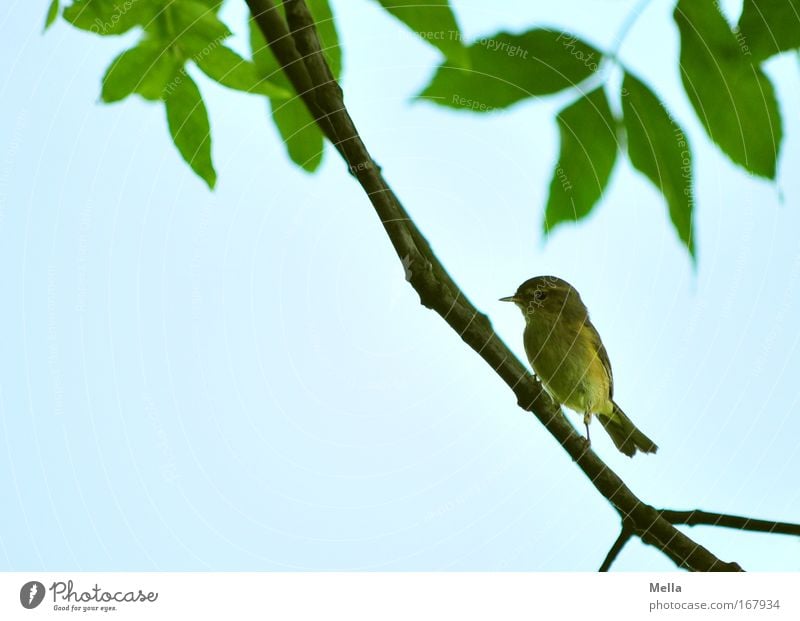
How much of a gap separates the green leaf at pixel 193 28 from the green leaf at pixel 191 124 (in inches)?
1.1

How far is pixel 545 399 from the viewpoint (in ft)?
3.17

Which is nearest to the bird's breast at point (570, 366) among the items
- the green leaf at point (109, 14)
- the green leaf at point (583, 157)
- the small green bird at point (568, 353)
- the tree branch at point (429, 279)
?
the small green bird at point (568, 353)

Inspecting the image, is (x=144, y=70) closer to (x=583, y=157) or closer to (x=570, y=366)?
(x=583, y=157)

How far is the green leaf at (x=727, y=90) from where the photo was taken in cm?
68

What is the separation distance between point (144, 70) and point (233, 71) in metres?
0.09

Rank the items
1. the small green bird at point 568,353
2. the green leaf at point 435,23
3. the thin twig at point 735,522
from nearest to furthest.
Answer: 1. the green leaf at point 435,23
2. the thin twig at point 735,522
3. the small green bird at point 568,353

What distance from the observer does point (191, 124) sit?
0.73 meters

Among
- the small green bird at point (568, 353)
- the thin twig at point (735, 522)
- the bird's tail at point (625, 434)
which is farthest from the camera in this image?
the small green bird at point (568, 353)

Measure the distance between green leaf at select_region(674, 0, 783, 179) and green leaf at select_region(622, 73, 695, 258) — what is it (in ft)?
0.10

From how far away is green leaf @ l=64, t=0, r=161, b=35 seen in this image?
2.30 ft

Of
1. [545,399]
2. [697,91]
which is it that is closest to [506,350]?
[545,399]

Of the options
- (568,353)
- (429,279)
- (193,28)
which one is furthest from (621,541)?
(193,28)

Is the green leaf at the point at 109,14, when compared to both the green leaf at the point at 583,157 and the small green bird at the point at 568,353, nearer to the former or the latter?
the green leaf at the point at 583,157

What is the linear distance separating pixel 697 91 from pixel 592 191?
13 cm
